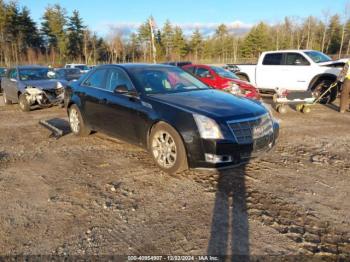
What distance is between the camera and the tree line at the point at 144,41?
173 feet

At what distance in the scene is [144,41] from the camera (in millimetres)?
72062

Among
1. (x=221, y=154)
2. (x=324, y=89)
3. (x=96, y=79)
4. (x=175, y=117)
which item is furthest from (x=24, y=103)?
(x=324, y=89)

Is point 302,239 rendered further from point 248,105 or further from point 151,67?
point 151,67

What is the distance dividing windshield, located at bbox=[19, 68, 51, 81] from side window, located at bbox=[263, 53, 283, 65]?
8.96 m

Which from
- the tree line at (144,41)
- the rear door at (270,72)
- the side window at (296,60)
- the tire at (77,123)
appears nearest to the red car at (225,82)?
the rear door at (270,72)

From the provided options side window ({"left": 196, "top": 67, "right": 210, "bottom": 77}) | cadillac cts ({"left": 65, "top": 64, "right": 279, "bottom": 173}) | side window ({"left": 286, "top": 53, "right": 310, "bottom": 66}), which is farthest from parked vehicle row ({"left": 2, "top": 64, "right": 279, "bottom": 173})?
side window ({"left": 286, "top": 53, "right": 310, "bottom": 66})

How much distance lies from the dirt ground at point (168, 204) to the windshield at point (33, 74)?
672cm

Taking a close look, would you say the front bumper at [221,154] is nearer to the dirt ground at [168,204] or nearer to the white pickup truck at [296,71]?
the dirt ground at [168,204]

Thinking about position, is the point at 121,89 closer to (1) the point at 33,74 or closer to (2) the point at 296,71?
(1) the point at 33,74

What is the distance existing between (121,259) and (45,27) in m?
64.3

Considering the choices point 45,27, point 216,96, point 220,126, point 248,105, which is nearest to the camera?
point 220,126

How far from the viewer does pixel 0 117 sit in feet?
35.7

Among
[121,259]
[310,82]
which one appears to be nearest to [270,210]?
[121,259]

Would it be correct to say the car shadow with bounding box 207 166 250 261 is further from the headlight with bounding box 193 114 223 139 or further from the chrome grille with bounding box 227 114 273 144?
the headlight with bounding box 193 114 223 139
